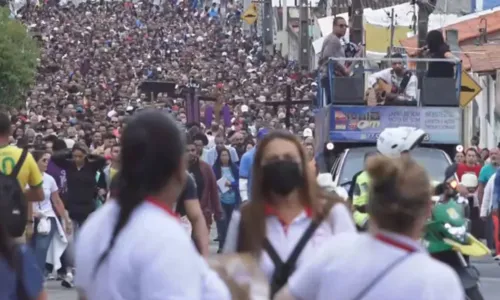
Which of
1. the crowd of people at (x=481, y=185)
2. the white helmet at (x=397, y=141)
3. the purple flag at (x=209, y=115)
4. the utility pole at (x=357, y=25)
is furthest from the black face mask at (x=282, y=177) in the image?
the purple flag at (x=209, y=115)

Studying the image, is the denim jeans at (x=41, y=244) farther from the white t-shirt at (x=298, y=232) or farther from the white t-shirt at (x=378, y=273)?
the white t-shirt at (x=378, y=273)

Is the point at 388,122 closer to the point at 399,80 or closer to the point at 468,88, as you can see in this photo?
the point at 399,80

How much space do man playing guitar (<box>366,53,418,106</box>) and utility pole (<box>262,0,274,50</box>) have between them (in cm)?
6611

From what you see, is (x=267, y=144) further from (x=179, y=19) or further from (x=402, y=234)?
(x=179, y=19)

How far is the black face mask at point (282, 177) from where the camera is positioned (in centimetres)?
708

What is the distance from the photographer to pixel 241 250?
6.98m

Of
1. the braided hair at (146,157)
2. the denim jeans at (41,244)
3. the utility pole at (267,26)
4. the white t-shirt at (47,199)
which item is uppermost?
the braided hair at (146,157)

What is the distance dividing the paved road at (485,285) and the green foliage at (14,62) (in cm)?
2587

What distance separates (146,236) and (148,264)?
0.32 feet

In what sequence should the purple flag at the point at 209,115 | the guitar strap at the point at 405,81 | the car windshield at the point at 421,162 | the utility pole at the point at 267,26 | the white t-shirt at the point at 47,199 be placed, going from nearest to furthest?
1. the white t-shirt at the point at 47,199
2. the car windshield at the point at 421,162
3. the guitar strap at the point at 405,81
4. the purple flag at the point at 209,115
5. the utility pole at the point at 267,26

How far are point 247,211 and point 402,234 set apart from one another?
1756 millimetres

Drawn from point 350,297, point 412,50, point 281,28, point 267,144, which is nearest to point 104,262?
point 350,297

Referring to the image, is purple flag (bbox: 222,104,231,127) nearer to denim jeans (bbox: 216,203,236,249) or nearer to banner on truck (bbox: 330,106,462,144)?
denim jeans (bbox: 216,203,236,249)

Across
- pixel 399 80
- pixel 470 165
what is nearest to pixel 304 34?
pixel 470 165
